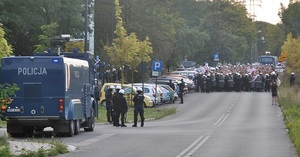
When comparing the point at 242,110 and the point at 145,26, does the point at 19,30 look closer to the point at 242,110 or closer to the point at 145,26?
the point at 145,26

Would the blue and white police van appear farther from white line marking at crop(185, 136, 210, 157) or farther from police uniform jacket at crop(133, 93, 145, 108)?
police uniform jacket at crop(133, 93, 145, 108)

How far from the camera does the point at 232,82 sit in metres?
79.0

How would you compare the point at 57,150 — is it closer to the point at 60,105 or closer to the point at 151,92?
the point at 60,105

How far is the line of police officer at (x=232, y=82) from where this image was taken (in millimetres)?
77875

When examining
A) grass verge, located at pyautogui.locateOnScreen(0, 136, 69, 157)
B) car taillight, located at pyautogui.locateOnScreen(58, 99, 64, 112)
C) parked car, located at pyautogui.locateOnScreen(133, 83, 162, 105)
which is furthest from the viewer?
parked car, located at pyautogui.locateOnScreen(133, 83, 162, 105)

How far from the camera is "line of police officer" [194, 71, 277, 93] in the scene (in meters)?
77.9

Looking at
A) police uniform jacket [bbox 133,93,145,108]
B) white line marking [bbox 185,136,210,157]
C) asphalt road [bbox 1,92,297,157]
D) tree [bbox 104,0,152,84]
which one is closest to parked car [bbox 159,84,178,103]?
tree [bbox 104,0,152,84]

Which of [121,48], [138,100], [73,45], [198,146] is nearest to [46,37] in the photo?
[73,45]

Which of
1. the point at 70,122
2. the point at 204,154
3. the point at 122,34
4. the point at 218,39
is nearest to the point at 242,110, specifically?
the point at 122,34

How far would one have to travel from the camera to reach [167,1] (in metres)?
89.4

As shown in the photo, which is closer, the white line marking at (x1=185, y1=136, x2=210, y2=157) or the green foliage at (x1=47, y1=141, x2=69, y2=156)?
the green foliage at (x1=47, y1=141, x2=69, y2=156)

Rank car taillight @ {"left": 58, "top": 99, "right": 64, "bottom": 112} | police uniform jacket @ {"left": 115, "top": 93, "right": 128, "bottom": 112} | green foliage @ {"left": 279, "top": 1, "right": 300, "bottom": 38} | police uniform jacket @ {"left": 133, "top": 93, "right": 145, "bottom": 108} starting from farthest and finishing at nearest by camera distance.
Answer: green foliage @ {"left": 279, "top": 1, "right": 300, "bottom": 38}
police uniform jacket @ {"left": 133, "top": 93, "right": 145, "bottom": 108}
police uniform jacket @ {"left": 115, "top": 93, "right": 128, "bottom": 112}
car taillight @ {"left": 58, "top": 99, "right": 64, "bottom": 112}

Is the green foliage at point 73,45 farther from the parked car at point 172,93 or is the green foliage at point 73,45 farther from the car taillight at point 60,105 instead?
the car taillight at point 60,105

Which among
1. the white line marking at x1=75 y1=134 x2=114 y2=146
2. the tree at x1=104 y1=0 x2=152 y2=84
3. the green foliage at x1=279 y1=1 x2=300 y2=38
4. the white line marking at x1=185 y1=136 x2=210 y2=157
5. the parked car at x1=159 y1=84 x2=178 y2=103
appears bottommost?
the white line marking at x1=185 y1=136 x2=210 y2=157
